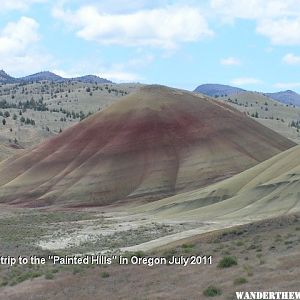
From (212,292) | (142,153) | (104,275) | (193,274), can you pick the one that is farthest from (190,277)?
(142,153)

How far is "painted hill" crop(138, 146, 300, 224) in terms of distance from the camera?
1959 inches

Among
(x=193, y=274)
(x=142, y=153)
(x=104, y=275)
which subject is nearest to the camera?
(x=193, y=274)

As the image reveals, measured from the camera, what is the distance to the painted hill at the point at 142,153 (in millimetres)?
84562

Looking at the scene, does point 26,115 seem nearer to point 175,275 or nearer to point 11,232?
point 11,232

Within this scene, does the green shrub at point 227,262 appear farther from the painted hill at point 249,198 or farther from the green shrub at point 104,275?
the painted hill at point 249,198

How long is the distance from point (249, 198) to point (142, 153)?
3850 cm

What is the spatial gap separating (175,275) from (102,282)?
9.75 ft

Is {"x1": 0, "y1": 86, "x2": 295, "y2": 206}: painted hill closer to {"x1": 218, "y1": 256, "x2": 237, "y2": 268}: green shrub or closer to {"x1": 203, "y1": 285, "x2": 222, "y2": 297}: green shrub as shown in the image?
{"x1": 218, "y1": 256, "x2": 237, "y2": 268}: green shrub

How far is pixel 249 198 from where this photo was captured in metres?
55.7

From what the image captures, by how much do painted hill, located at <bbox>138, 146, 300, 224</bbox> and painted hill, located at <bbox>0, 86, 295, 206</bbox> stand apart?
15.0 meters

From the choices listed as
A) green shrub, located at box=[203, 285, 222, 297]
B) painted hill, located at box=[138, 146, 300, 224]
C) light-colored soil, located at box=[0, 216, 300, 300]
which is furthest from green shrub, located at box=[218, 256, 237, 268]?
painted hill, located at box=[138, 146, 300, 224]

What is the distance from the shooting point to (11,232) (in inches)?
2018

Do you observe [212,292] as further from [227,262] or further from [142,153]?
[142,153]

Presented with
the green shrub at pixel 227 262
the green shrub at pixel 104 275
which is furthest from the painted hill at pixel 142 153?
the green shrub at pixel 227 262
